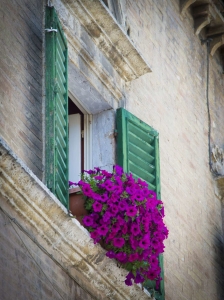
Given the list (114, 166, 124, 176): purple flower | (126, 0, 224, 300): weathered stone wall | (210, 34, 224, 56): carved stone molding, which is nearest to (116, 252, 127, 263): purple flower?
(114, 166, 124, 176): purple flower

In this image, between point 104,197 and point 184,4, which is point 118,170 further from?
point 184,4

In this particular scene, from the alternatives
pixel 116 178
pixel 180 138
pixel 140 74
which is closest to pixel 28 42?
pixel 116 178

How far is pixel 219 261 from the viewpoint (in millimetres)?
11289

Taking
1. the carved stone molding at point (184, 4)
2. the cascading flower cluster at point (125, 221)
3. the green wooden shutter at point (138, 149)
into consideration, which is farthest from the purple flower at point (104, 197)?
the carved stone molding at point (184, 4)

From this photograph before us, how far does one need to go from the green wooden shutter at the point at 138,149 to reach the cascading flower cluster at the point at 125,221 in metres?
0.82

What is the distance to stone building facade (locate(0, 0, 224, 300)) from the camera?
7.48 m

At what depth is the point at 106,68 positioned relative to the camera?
9656 mm

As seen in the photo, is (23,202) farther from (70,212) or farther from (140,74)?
(140,74)

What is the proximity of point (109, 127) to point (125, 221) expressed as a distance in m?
1.56

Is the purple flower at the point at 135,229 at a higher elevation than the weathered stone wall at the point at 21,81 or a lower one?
lower

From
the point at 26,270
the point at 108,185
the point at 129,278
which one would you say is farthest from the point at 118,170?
the point at 26,270

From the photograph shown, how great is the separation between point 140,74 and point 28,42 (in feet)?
6.33

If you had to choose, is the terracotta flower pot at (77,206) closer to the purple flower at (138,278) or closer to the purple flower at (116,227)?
the purple flower at (116,227)

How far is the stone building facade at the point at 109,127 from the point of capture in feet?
24.5
